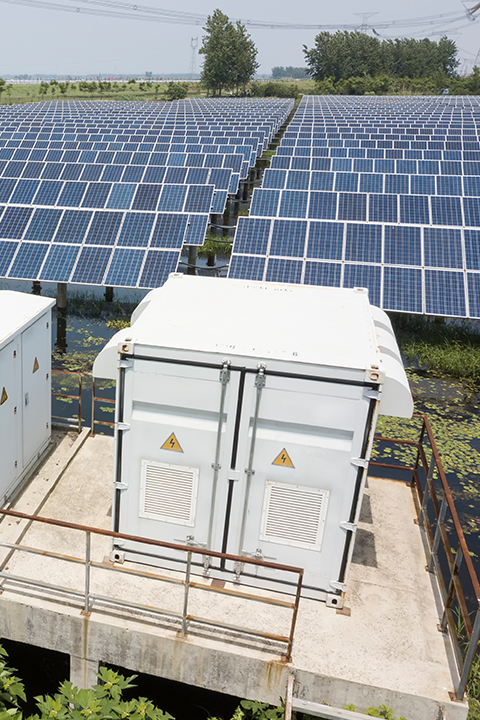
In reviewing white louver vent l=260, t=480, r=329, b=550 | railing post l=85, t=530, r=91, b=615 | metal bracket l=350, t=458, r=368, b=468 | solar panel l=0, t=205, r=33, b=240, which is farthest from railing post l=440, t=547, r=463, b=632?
solar panel l=0, t=205, r=33, b=240

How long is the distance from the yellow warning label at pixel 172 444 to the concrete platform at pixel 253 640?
1453mm

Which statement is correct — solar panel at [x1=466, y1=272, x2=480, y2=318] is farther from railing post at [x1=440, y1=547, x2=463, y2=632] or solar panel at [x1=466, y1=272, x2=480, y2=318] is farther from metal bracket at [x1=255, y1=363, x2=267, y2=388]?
metal bracket at [x1=255, y1=363, x2=267, y2=388]

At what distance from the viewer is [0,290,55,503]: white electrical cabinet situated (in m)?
6.97

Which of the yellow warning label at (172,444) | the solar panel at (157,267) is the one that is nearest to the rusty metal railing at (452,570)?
the yellow warning label at (172,444)

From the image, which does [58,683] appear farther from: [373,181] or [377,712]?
[373,181]

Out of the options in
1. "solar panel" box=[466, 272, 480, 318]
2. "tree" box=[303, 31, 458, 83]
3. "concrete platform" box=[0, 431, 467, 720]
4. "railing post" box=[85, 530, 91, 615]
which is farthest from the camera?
"tree" box=[303, 31, 458, 83]

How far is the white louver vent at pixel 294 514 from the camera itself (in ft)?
19.0

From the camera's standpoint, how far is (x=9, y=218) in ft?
54.9

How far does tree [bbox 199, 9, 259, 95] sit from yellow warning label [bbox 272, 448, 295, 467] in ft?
324

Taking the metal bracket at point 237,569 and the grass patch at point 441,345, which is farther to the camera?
the grass patch at point 441,345

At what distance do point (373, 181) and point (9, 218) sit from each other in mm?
13440

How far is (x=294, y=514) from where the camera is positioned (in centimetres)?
584

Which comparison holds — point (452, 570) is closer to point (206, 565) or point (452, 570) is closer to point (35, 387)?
point (206, 565)

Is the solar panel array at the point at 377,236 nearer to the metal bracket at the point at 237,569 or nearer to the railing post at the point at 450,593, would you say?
the railing post at the point at 450,593
